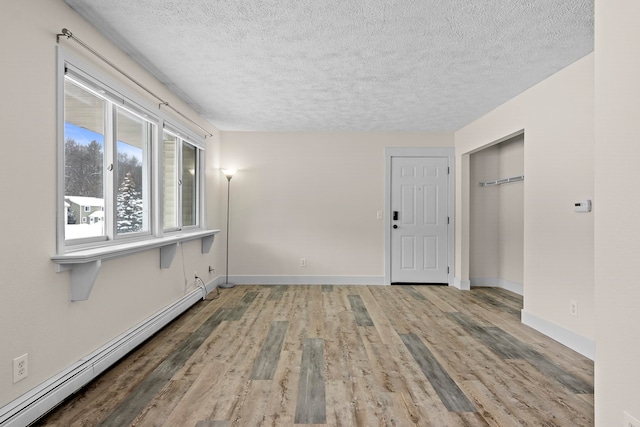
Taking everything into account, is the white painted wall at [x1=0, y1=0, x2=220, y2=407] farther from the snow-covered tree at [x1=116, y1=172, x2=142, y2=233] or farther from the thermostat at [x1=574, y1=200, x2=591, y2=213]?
the thermostat at [x1=574, y1=200, x2=591, y2=213]

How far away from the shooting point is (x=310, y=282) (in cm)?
536

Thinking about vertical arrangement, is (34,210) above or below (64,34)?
below

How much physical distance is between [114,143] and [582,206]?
12.2 feet

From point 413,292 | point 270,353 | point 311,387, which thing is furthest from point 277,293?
point 311,387

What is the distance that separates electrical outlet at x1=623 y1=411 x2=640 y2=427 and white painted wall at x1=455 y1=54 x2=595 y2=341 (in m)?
1.72

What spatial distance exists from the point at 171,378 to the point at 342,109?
3.27m

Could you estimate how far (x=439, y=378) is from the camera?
2334mm

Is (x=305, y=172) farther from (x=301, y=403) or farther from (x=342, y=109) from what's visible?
(x=301, y=403)

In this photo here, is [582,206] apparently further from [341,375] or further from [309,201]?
[309,201]

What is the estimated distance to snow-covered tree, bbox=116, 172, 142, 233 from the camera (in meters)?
2.85

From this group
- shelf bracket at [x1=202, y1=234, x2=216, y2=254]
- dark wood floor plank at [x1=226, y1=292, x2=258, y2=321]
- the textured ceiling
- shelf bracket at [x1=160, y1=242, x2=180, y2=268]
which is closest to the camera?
the textured ceiling

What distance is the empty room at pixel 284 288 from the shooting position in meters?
1.71

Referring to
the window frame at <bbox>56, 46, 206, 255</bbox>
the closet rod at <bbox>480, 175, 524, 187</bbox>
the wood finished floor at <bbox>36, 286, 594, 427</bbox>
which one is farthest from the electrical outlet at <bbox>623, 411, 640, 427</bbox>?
the closet rod at <bbox>480, 175, 524, 187</bbox>

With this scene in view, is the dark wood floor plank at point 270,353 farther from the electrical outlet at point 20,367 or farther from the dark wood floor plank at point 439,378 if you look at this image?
the electrical outlet at point 20,367
